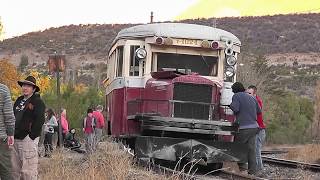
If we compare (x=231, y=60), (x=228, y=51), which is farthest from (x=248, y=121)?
(x=228, y=51)

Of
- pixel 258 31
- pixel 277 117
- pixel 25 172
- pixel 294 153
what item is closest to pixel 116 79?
pixel 25 172

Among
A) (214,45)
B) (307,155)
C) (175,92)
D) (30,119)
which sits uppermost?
(214,45)

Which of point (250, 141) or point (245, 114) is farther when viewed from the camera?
point (250, 141)

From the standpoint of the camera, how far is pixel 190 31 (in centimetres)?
1488

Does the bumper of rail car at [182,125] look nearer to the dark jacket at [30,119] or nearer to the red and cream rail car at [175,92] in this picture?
the red and cream rail car at [175,92]

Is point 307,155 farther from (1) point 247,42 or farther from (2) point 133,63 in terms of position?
(1) point 247,42

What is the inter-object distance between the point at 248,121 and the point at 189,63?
90.2 inches

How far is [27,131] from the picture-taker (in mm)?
9430

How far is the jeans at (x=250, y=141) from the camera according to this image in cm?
1347

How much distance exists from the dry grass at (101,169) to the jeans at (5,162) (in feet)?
3.83

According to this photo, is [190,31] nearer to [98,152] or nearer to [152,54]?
[152,54]

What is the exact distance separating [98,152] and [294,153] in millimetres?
12301

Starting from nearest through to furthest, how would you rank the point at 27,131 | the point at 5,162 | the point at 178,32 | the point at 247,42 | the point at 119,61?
1. the point at 5,162
2. the point at 27,131
3. the point at 178,32
4. the point at 119,61
5. the point at 247,42

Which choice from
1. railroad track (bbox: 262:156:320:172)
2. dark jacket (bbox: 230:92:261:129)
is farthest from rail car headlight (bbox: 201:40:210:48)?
railroad track (bbox: 262:156:320:172)
